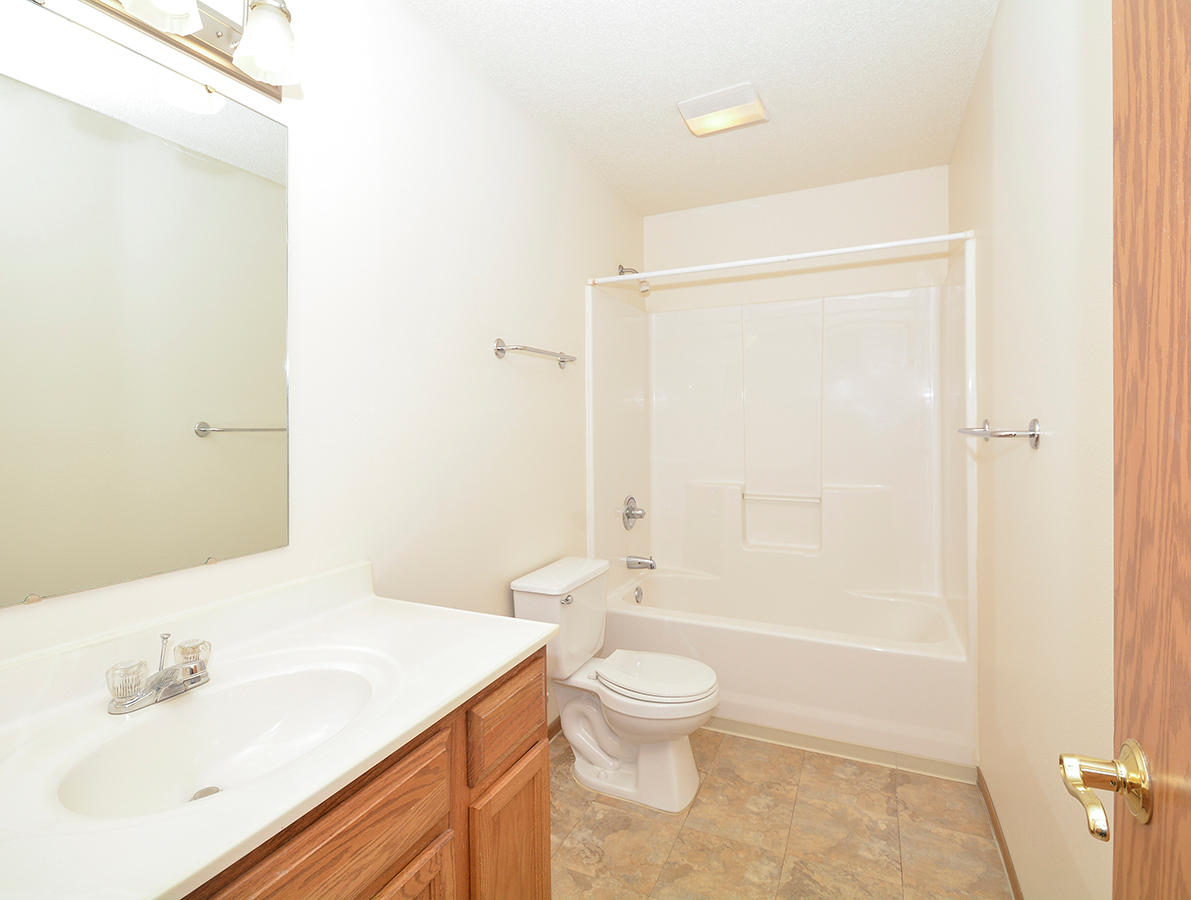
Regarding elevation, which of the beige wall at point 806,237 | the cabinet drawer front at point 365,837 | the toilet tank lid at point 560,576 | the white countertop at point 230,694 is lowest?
the cabinet drawer front at point 365,837

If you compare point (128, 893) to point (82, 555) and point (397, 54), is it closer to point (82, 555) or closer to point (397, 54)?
point (82, 555)

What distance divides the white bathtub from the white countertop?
1.34 metres

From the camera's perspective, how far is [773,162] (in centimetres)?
264

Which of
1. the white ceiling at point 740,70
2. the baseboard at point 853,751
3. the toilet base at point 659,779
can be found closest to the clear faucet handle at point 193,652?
the toilet base at point 659,779

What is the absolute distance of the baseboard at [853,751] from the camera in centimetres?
208

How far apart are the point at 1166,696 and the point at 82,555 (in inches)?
54.9

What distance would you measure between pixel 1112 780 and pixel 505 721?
35.6 inches

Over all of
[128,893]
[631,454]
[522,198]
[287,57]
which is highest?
[522,198]

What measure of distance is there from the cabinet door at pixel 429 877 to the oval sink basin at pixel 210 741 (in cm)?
27

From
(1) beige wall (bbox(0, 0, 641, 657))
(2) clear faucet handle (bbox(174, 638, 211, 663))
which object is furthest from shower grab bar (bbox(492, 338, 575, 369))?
(2) clear faucet handle (bbox(174, 638, 211, 663))

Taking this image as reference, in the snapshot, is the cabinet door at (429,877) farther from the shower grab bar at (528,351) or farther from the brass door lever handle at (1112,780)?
the shower grab bar at (528,351)

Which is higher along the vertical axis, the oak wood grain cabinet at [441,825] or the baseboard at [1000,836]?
the oak wood grain cabinet at [441,825]

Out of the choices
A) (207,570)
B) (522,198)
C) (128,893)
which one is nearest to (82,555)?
(207,570)

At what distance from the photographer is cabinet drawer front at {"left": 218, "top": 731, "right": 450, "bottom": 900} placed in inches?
27.1
